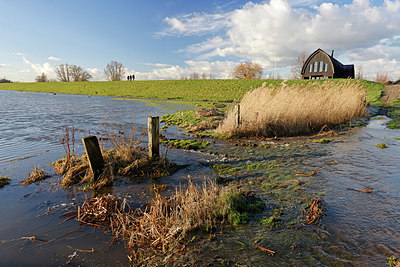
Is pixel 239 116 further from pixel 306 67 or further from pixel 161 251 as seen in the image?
pixel 306 67

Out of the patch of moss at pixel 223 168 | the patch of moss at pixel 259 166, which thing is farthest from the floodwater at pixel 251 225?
the patch of moss at pixel 259 166

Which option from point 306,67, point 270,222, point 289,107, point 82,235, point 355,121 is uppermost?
point 306,67

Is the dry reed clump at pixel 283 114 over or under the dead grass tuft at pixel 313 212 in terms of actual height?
over

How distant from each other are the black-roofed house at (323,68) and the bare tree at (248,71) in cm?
2064

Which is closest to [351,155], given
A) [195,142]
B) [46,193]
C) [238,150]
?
[238,150]

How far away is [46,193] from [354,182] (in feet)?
27.4

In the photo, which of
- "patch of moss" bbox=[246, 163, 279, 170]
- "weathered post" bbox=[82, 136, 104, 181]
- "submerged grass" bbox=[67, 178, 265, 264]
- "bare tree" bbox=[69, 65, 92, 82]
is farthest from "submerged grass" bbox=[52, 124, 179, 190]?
"bare tree" bbox=[69, 65, 92, 82]

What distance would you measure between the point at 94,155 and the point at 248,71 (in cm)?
6731

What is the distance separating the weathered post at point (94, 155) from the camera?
636 cm

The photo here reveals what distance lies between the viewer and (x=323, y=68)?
44.6m

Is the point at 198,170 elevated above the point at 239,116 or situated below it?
below

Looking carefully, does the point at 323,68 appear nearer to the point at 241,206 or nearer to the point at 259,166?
the point at 259,166

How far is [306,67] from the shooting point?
4741 cm

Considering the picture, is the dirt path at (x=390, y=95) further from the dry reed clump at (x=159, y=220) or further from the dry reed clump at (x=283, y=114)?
the dry reed clump at (x=159, y=220)
